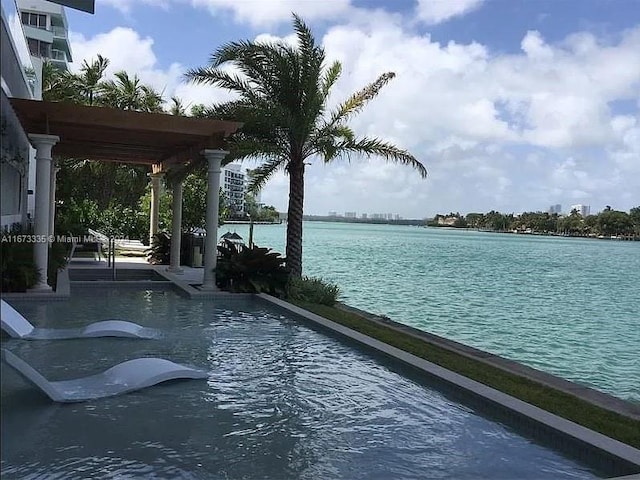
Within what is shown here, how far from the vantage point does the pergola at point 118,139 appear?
12211mm

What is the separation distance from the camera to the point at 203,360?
800 cm

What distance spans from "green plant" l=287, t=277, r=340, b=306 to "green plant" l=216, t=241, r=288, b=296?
0.21m

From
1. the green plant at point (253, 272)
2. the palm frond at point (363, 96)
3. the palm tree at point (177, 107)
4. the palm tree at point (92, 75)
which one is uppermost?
the palm tree at point (92, 75)

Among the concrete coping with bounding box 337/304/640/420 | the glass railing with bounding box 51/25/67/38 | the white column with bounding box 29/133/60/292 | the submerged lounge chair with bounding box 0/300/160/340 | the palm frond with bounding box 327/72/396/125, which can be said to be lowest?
the concrete coping with bounding box 337/304/640/420

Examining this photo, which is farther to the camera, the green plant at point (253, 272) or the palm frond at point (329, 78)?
the palm frond at point (329, 78)

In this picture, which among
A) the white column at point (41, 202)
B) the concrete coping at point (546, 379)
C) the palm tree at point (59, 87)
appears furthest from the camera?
the palm tree at point (59, 87)

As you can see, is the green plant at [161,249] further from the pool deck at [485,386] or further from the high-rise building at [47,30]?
the high-rise building at [47,30]

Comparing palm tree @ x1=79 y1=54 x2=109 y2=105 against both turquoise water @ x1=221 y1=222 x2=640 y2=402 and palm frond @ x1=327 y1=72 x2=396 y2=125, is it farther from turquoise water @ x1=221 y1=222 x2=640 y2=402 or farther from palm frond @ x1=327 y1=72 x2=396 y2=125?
palm frond @ x1=327 y1=72 x2=396 y2=125

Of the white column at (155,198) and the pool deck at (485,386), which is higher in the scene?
the white column at (155,198)

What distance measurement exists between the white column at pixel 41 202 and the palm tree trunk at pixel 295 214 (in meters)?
5.83

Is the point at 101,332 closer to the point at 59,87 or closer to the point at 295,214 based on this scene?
the point at 295,214

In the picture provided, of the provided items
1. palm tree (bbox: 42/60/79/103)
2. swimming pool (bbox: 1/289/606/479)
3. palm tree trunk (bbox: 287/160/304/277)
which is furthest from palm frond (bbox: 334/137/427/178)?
palm tree (bbox: 42/60/79/103)

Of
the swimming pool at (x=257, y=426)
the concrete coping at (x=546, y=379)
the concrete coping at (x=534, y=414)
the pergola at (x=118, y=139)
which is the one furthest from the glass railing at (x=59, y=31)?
the concrete coping at (x=534, y=414)

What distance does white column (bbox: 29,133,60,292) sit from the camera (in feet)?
41.0
